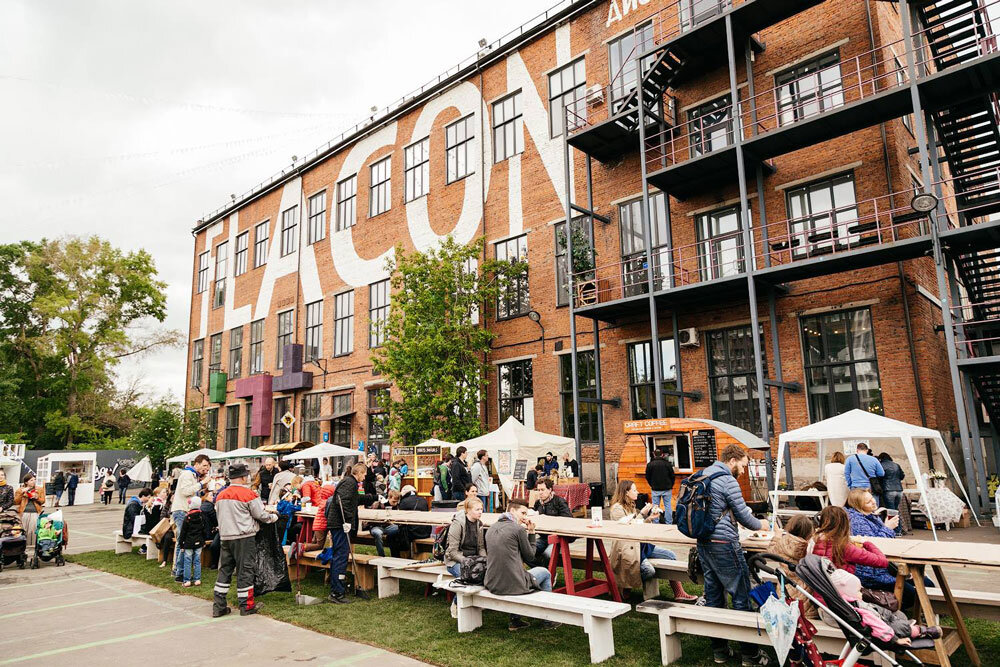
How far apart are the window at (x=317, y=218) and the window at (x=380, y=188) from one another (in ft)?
12.3

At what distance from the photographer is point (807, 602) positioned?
5539 millimetres

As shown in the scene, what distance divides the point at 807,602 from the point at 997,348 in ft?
55.5

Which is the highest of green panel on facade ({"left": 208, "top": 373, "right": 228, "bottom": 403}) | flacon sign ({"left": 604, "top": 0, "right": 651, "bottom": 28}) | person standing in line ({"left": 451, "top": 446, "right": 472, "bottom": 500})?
flacon sign ({"left": 604, "top": 0, "right": 651, "bottom": 28})

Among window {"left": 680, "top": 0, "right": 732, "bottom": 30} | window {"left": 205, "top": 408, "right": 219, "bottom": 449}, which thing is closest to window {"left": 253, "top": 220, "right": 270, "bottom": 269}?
window {"left": 205, "top": 408, "right": 219, "bottom": 449}

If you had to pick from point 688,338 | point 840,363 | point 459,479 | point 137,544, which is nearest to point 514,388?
point 688,338

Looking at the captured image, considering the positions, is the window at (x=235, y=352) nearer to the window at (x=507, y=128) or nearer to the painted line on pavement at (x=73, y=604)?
the window at (x=507, y=128)

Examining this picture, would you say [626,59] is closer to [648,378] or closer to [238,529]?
[648,378]

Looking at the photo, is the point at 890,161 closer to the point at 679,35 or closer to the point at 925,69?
the point at 925,69

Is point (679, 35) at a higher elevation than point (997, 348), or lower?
higher

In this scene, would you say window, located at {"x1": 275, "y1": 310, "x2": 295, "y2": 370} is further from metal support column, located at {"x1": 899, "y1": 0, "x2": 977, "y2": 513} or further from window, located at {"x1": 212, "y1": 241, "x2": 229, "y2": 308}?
metal support column, located at {"x1": 899, "y1": 0, "x2": 977, "y2": 513}

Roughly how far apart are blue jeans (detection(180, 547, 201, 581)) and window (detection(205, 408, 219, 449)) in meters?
28.7

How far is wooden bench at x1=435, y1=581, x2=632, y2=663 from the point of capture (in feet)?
19.1

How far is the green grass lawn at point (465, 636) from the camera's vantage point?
5.93m

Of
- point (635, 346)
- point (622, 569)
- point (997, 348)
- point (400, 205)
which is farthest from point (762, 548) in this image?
point (400, 205)
